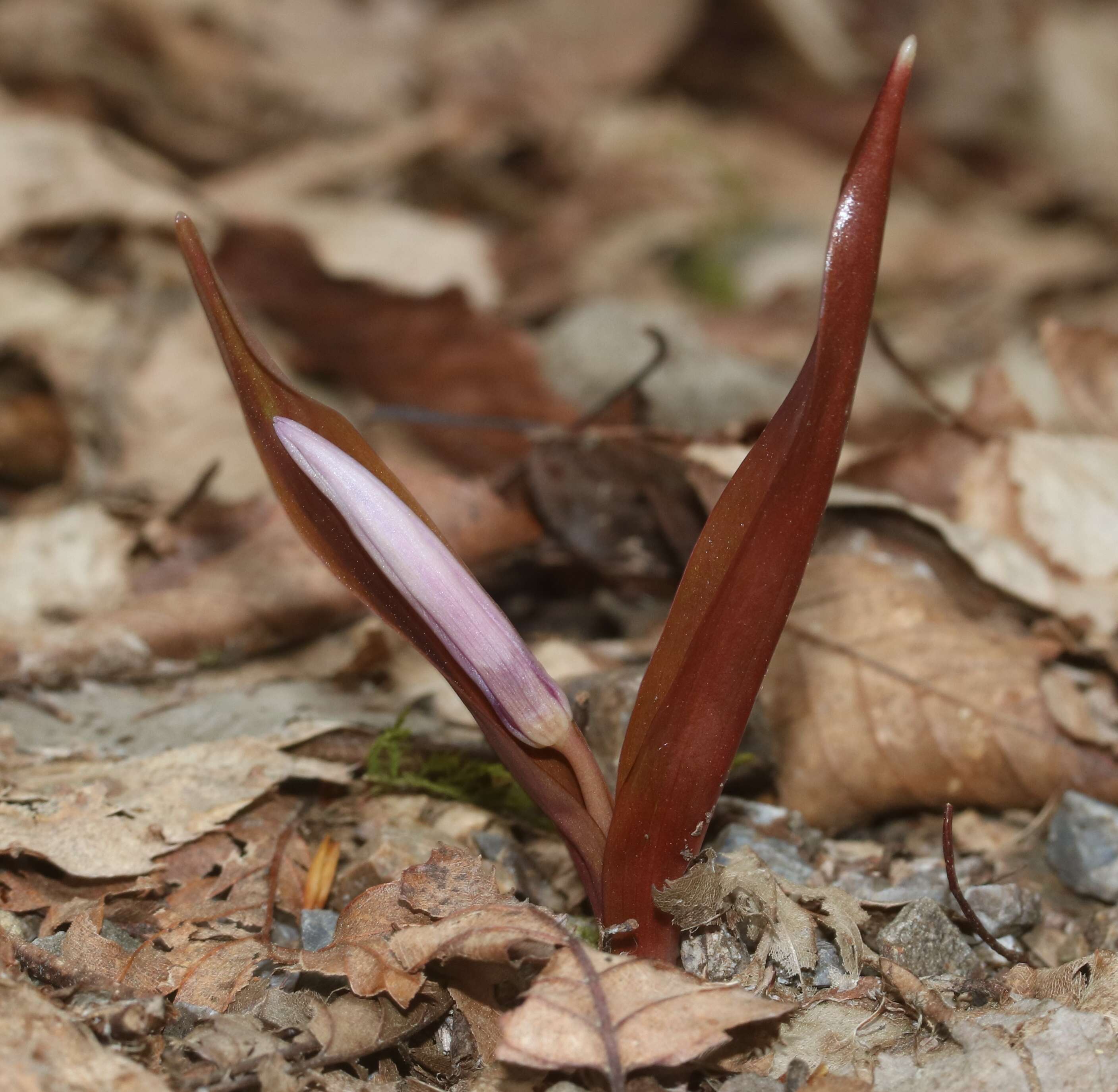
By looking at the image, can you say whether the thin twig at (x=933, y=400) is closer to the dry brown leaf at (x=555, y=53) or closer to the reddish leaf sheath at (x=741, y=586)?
the reddish leaf sheath at (x=741, y=586)

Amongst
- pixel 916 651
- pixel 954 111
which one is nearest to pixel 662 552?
pixel 916 651

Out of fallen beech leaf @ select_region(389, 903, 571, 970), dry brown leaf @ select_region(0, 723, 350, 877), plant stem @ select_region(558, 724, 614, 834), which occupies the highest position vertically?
plant stem @ select_region(558, 724, 614, 834)

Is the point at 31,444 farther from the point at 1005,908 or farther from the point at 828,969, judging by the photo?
the point at 1005,908

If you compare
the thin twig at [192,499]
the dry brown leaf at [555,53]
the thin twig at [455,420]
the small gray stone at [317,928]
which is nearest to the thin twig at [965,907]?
the small gray stone at [317,928]

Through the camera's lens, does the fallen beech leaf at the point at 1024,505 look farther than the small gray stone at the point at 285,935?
Yes

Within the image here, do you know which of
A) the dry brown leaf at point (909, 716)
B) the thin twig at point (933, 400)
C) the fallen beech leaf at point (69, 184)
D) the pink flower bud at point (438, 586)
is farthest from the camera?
the fallen beech leaf at point (69, 184)

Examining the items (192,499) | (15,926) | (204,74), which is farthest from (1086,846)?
(204,74)

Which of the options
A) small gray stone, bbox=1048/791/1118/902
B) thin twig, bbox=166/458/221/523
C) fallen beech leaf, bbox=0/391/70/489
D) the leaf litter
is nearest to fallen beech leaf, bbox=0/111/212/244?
the leaf litter

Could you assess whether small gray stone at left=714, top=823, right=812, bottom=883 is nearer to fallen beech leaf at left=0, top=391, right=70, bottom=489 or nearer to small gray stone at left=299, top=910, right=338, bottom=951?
small gray stone at left=299, top=910, right=338, bottom=951

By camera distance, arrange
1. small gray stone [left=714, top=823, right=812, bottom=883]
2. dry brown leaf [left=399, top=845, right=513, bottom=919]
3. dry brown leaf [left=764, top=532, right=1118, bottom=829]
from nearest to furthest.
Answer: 1. dry brown leaf [left=399, top=845, right=513, bottom=919]
2. small gray stone [left=714, top=823, right=812, bottom=883]
3. dry brown leaf [left=764, top=532, right=1118, bottom=829]
